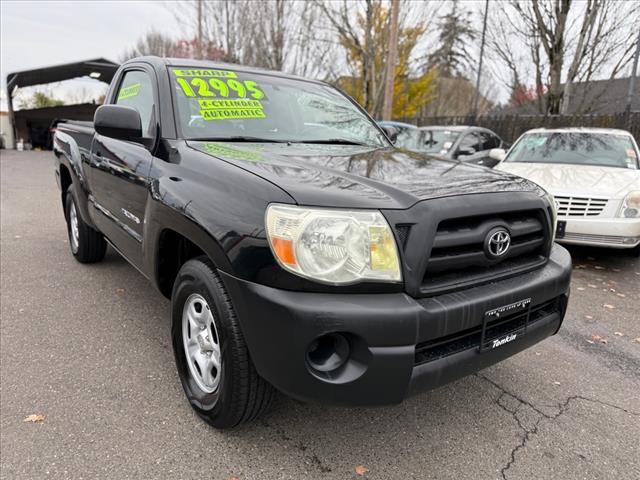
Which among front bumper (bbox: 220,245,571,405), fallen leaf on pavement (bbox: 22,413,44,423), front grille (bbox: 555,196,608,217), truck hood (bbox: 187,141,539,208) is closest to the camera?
front bumper (bbox: 220,245,571,405)

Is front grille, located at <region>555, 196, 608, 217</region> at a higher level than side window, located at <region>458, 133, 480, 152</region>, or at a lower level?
lower

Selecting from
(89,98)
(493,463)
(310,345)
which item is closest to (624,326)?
(493,463)

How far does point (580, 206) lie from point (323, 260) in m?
4.25

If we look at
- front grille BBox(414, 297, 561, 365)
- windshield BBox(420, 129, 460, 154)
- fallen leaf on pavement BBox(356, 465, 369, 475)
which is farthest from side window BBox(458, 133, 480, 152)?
fallen leaf on pavement BBox(356, 465, 369, 475)

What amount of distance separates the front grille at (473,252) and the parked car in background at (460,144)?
21.1 ft

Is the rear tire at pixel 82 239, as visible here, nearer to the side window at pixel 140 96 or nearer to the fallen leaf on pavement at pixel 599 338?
the side window at pixel 140 96

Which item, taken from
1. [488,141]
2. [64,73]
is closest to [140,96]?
[488,141]

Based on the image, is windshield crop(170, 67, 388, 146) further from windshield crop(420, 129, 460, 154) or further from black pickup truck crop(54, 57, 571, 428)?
windshield crop(420, 129, 460, 154)

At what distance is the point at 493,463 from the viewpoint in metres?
2.14

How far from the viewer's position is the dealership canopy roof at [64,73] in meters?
19.7

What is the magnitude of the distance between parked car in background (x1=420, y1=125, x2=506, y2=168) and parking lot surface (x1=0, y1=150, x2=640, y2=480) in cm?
530

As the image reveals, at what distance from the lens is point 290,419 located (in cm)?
241

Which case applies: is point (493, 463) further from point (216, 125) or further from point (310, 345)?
point (216, 125)

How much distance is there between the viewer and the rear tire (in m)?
4.57
